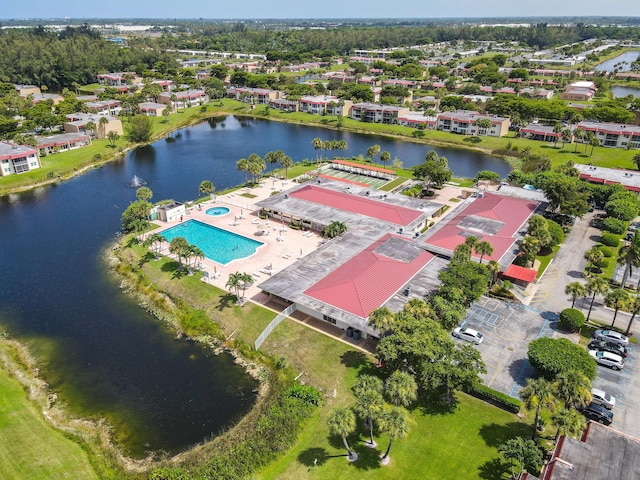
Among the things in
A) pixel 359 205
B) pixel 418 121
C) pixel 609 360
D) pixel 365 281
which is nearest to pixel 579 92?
pixel 418 121

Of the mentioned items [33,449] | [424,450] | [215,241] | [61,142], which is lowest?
[33,449]

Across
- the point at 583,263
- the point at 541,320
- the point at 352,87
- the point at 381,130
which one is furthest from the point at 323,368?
the point at 352,87

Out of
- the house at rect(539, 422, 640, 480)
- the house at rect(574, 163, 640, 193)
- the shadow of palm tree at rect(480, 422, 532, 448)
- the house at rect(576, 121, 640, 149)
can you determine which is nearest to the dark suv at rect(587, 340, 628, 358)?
the shadow of palm tree at rect(480, 422, 532, 448)

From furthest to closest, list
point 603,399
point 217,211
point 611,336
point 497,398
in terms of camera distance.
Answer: point 217,211 → point 611,336 → point 497,398 → point 603,399

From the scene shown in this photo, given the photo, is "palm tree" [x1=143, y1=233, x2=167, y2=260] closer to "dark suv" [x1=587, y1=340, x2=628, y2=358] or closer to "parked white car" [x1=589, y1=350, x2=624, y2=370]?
"dark suv" [x1=587, y1=340, x2=628, y2=358]

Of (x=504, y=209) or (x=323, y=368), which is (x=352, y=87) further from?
(x=323, y=368)

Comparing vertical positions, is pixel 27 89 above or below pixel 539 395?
above

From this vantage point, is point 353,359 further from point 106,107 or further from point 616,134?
point 106,107
